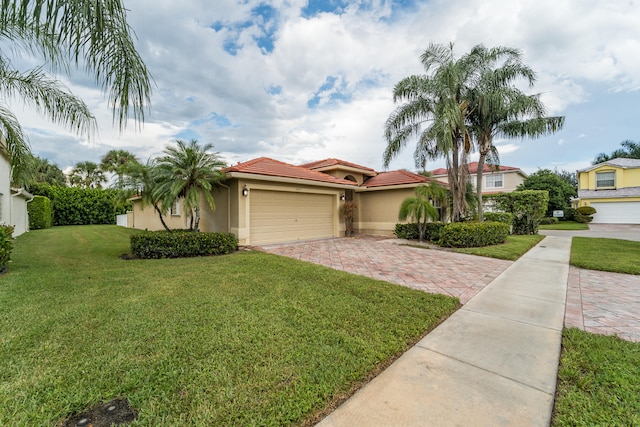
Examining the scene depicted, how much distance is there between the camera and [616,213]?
25781 mm

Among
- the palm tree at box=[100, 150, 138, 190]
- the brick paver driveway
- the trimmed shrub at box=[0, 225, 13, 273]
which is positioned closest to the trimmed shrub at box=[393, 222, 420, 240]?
the brick paver driveway

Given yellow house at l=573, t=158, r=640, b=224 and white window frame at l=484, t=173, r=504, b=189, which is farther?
white window frame at l=484, t=173, r=504, b=189

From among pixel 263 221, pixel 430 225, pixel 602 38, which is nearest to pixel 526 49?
pixel 602 38

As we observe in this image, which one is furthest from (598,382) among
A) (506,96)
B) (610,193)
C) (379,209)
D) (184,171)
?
(610,193)

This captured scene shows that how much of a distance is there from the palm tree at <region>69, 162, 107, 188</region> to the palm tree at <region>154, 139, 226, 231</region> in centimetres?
3302

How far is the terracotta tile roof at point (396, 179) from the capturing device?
14.2m

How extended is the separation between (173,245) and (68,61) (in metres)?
5.58

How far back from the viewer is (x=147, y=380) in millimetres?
2453

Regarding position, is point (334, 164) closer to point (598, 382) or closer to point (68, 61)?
point (68, 61)

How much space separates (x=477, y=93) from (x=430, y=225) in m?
6.28

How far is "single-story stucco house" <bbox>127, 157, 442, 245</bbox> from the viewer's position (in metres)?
10.7

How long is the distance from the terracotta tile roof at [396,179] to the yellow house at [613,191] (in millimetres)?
24218

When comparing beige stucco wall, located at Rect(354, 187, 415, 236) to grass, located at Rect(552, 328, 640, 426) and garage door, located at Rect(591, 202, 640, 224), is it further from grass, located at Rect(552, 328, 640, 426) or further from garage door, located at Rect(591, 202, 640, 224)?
garage door, located at Rect(591, 202, 640, 224)

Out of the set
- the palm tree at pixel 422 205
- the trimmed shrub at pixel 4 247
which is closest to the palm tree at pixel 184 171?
the trimmed shrub at pixel 4 247
